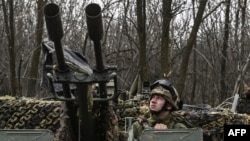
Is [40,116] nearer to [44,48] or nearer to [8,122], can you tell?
[8,122]

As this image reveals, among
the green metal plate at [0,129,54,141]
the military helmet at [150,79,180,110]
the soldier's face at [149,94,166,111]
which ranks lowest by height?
the green metal plate at [0,129,54,141]

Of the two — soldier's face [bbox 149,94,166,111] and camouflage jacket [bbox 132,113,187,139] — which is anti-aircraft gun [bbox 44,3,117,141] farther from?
soldier's face [bbox 149,94,166,111]

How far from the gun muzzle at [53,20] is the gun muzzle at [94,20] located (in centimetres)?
17

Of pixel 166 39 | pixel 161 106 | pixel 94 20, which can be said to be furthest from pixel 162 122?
pixel 166 39

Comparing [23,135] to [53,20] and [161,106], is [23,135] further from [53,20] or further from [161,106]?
[161,106]

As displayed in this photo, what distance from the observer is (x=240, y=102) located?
1134cm

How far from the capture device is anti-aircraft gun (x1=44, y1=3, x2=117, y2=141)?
11.2 ft

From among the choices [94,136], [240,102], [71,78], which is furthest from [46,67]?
[240,102]

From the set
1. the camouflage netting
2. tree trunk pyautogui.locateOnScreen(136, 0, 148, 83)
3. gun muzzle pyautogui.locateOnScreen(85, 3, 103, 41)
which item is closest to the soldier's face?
gun muzzle pyautogui.locateOnScreen(85, 3, 103, 41)

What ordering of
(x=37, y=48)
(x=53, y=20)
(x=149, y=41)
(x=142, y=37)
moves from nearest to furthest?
1. (x=53, y=20)
2. (x=142, y=37)
3. (x=37, y=48)
4. (x=149, y=41)

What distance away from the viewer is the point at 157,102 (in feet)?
17.7

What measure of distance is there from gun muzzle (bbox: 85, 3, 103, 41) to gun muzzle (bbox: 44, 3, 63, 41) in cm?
17

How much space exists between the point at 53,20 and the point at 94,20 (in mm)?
237

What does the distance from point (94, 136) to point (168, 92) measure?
1.25 m
